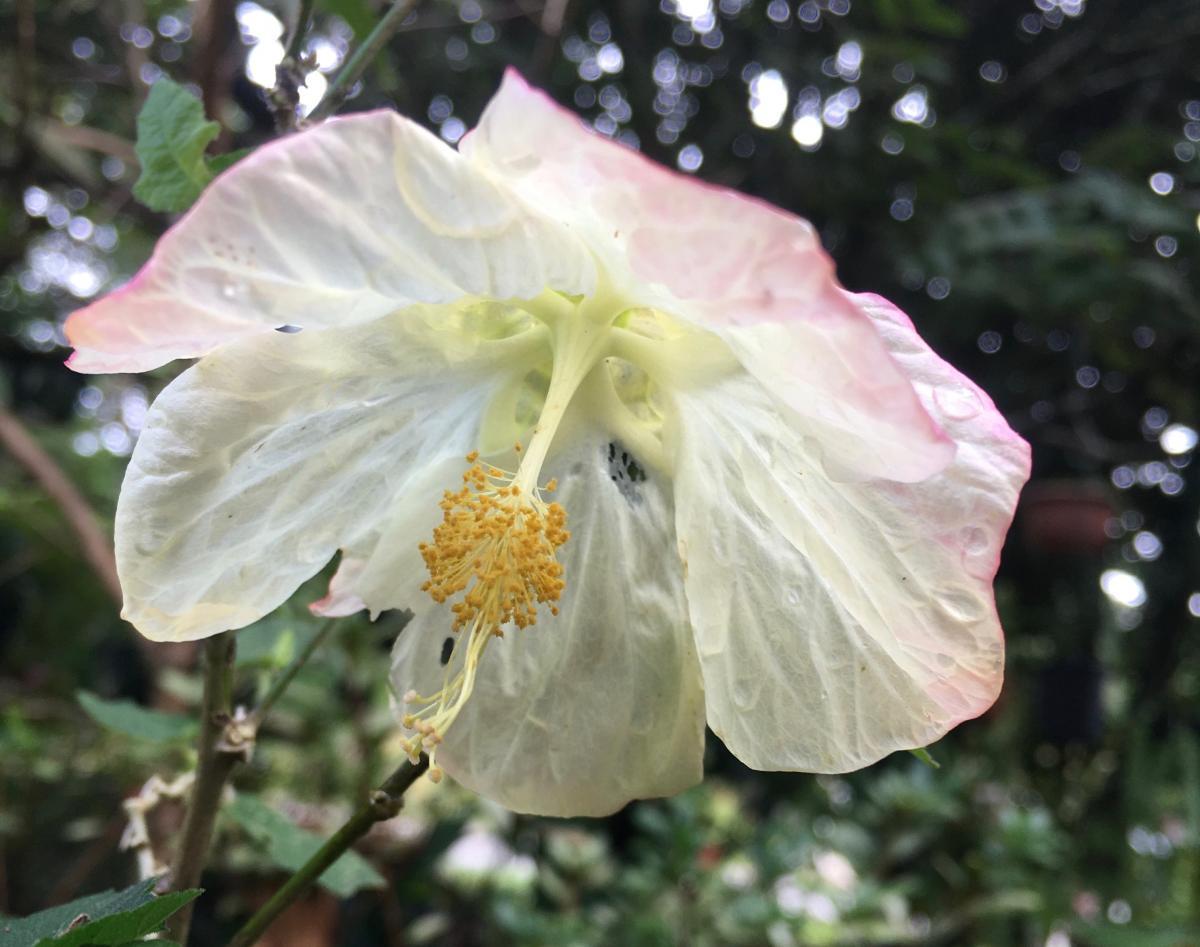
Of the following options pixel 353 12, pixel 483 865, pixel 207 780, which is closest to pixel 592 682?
pixel 207 780

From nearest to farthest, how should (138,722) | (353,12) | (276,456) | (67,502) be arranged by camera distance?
(276,456) → (138,722) → (353,12) → (67,502)

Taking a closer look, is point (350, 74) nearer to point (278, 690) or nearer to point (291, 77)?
point (291, 77)

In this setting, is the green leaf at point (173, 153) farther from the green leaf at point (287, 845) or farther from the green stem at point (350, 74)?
the green leaf at point (287, 845)

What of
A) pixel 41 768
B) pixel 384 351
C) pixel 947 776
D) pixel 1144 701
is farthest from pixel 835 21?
pixel 41 768

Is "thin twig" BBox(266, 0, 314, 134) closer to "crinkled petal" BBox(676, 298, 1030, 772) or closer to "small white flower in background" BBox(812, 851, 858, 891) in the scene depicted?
"crinkled petal" BBox(676, 298, 1030, 772)

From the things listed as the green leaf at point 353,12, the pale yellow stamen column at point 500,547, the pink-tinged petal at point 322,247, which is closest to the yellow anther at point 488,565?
the pale yellow stamen column at point 500,547

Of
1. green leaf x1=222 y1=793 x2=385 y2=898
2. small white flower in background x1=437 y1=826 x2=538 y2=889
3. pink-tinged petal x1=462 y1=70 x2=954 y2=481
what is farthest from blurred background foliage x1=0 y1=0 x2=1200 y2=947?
pink-tinged petal x1=462 y1=70 x2=954 y2=481

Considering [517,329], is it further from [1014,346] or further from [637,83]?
[1014,346]
